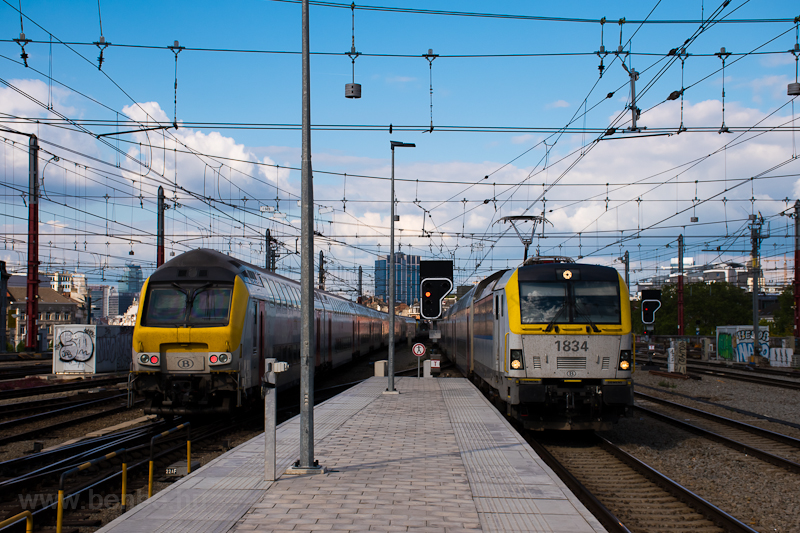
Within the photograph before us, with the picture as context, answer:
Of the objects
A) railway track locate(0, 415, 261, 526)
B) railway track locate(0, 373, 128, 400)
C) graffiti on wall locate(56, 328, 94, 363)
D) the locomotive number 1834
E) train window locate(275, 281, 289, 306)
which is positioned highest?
train window locate(275, 281, 289, 306)

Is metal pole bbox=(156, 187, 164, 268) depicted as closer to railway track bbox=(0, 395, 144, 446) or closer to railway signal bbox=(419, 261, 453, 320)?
railway track bbox=(0, 395, 144, 446)

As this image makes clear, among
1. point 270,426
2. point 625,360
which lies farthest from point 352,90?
point 270,426

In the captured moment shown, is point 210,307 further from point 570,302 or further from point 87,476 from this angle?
point 570,302

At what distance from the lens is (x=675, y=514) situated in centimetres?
802

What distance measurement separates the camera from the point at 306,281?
8766 mm

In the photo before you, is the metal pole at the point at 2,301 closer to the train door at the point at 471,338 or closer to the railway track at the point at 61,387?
the railway track at the point at 61,387

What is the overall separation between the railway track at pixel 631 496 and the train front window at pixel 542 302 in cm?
238

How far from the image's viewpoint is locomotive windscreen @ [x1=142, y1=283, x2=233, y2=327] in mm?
13500

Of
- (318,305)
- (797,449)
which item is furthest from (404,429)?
(318,305)

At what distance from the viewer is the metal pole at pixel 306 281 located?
8531mm

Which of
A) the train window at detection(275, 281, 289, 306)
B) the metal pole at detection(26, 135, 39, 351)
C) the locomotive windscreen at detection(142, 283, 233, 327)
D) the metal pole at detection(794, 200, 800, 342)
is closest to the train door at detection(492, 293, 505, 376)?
the locomotive windscreen at detection(142, 283, 233, 327)

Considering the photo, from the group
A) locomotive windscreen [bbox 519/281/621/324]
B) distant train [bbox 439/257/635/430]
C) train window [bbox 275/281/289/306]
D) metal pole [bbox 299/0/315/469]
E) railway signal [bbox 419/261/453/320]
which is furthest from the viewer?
railway signal [bbox 419/261/453/320]

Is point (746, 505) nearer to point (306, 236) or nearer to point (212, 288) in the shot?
point (306, 236)

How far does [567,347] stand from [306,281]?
5.60 meters
